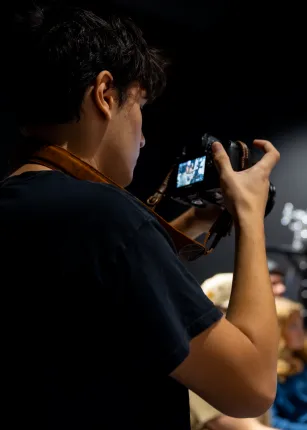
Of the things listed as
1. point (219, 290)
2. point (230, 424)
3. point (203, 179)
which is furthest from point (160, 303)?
point (219, 290)

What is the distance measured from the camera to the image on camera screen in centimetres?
112

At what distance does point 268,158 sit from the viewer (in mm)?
913

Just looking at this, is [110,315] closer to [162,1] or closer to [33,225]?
[33,225]

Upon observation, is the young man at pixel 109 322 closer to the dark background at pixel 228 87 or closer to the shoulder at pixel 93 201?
the shoulder at pixel 93 201

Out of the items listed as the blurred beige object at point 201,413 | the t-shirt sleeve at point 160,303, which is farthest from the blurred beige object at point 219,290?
the t-shirt sleeve at point 160,303

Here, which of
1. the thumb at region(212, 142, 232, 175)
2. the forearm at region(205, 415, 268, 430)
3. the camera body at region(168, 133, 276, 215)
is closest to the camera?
Result: the thumb at region(212, 142, 232, 175)

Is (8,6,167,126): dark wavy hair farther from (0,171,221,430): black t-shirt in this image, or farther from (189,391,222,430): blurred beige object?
(189,391,222,430): blurred beige object

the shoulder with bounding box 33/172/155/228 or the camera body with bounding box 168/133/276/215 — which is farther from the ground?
the shoulder with bounding box 33/172/155/228

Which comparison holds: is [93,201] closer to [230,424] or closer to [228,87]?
[230,424]

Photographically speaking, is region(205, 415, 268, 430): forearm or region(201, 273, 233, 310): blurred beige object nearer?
region(205, 415, 268, 430): forearm

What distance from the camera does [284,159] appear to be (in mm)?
3168

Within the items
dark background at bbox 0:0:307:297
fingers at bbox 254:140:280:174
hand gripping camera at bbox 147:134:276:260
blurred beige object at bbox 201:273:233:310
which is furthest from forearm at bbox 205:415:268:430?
dark background at bbox 0:0:307:297

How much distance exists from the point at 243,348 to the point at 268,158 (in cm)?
36

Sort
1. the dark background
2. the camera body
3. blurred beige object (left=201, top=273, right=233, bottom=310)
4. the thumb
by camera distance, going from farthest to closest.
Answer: the dark background, blurred beige object (left=201, top=273, right=233, bottom=310), the camera body, the thumb
